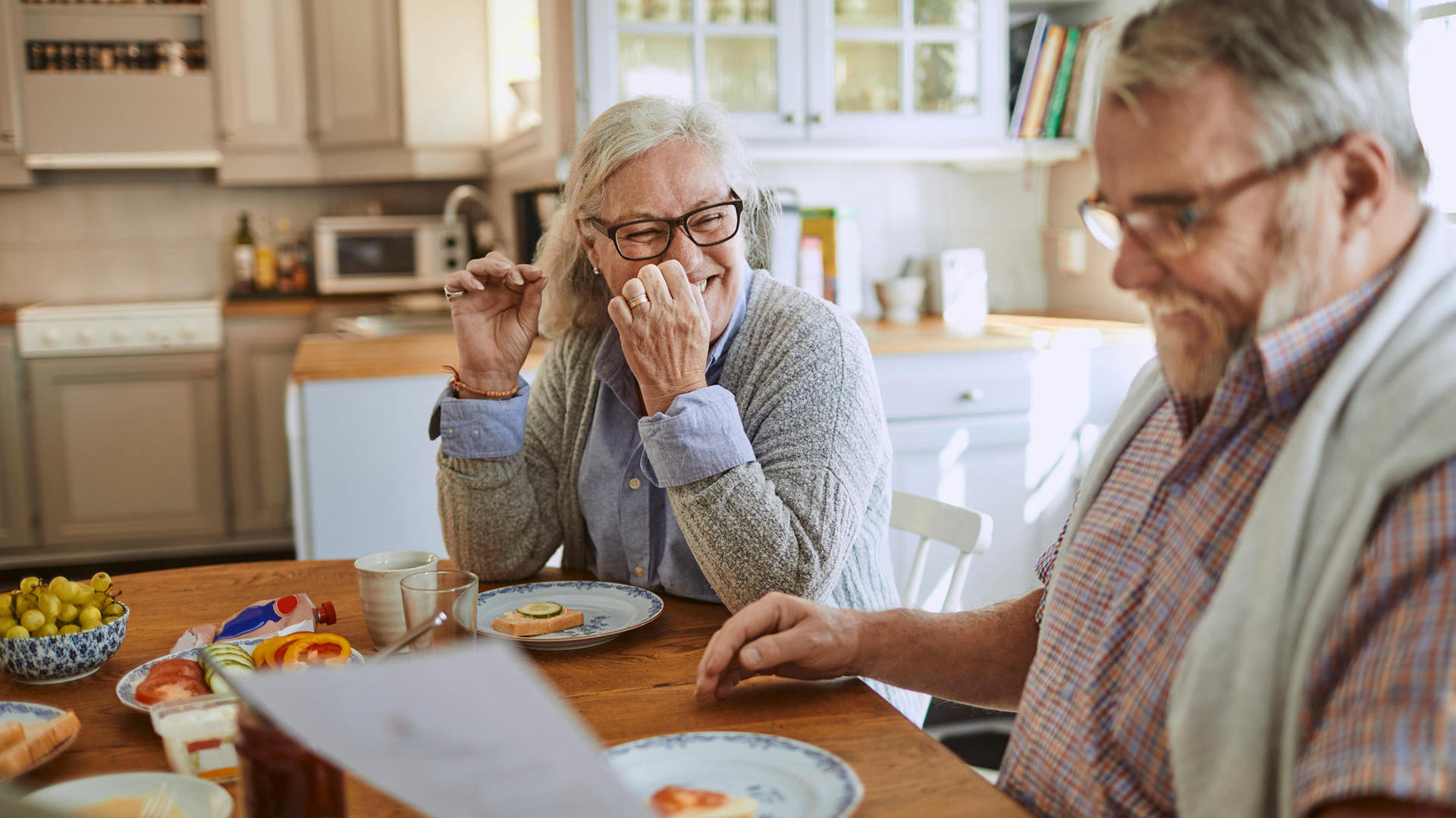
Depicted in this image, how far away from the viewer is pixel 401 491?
254cm

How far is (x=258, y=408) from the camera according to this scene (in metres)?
4.21

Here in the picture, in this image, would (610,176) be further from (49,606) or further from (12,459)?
(12,459)

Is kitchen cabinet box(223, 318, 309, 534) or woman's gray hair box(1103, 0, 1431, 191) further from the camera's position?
kitchen cabinet box(223, 318, 309, 534)

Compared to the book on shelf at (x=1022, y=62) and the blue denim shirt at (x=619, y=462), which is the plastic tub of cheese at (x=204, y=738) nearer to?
the blue denim shirt at (x=619, y=462)

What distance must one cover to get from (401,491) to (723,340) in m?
1.32

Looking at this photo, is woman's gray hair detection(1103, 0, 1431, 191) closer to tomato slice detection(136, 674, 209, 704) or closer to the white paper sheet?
the white paper sheet

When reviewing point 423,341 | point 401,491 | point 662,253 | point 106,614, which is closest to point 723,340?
point 662,253

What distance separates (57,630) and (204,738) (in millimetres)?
301

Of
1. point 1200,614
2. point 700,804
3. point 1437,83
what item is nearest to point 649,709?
point 700,804

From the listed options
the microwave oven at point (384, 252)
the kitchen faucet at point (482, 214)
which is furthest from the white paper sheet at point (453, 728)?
the microwave oven at point (384, 252)

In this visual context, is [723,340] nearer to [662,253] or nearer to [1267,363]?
[662,253]

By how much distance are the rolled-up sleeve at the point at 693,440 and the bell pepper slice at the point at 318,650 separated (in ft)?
1.29

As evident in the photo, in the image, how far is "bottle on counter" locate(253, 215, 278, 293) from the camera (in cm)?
455

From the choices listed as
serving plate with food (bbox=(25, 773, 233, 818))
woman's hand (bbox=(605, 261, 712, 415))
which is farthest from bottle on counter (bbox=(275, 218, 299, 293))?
serving plate with food (bbox=(25, 773, 233, 818))
